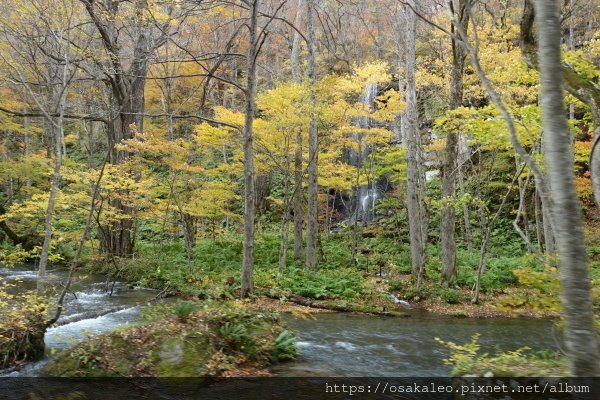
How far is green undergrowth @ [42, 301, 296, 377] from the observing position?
17.4ft

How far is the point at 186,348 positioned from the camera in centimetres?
554

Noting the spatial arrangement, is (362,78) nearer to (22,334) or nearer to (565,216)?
(22,334)

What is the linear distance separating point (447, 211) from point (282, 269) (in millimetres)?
5609

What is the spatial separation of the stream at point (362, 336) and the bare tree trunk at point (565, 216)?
215cm

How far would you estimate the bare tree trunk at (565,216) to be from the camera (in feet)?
9.27

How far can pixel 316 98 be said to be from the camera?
1408 centimetres

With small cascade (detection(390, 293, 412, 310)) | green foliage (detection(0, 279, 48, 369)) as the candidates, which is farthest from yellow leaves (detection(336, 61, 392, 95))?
green foliage (detection(0, 279, 48, 369))

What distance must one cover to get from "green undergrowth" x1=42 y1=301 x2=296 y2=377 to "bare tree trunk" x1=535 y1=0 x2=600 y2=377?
393 centimetres

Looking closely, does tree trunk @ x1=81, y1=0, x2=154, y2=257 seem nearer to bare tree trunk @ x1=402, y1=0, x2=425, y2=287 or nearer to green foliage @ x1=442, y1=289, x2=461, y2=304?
bare tree trunk @ x1=402, y1=0, x2=425, y2=287

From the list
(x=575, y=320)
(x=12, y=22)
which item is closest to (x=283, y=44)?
(x=12, y=22)

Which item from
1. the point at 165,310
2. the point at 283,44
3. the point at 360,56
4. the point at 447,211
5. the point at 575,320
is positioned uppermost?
the point at 283,44

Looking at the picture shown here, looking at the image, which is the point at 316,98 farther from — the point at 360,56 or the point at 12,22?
the point at 360,56

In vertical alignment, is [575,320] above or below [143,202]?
below

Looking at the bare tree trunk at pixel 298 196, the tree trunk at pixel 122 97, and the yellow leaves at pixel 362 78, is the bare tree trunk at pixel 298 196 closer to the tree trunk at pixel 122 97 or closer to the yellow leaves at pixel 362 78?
the yellow leaves at pixel 362 78
